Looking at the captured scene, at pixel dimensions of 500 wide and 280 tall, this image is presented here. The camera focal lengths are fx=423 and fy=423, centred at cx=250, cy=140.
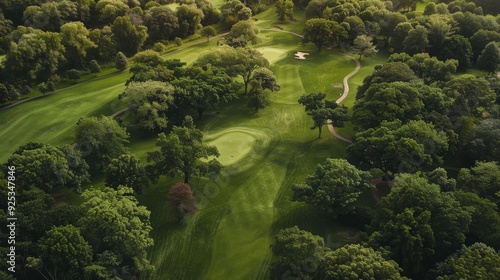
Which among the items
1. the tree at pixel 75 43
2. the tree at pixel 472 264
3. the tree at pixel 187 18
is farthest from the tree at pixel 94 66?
the tree at pixel 472 264

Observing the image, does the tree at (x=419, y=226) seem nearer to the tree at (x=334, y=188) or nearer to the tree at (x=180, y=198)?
the tree at (x=334, y=188)

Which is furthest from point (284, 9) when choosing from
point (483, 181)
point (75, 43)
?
point (483, 181)

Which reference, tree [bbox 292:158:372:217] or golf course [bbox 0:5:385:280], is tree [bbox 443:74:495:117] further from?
tree [bbox 292:158:372:217]

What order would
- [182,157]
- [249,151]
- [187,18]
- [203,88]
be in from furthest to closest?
1. [187,18]
2. [203,88]
3. [249,151]
4. [182,157]

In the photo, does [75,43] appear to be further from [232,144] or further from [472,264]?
[472,264]

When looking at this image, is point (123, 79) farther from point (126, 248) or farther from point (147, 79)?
point (126, 248)

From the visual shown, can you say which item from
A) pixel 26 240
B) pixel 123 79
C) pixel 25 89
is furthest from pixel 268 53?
pixel 26 240

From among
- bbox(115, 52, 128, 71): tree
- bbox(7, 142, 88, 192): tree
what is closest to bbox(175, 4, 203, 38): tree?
bbox(115, 52, 128, 71): tree
